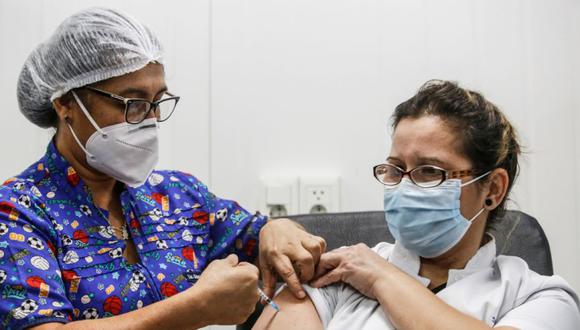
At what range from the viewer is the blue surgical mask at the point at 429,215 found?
51.1 inches

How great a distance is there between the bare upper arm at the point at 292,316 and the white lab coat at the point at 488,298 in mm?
25

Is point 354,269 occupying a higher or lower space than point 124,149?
lower

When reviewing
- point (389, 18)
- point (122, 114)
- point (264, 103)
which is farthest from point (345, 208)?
point (122, 114)

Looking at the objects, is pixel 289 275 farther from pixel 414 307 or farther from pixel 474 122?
pixel 474 122

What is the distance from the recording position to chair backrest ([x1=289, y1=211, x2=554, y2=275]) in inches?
63.4

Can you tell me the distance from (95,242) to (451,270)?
2.84 ft

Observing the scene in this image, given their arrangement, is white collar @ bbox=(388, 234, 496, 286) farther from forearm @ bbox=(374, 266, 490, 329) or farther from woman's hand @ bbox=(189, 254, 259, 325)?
→ woman's hand @ bbox=(189, 254, 259, 325)

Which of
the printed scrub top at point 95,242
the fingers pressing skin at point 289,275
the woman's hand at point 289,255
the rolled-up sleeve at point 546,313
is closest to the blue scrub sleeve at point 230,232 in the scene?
the printed scrub top at point 95,242

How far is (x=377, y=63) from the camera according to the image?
2.15 metres

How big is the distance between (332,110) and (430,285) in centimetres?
94

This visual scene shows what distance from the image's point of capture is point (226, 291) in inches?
47.3

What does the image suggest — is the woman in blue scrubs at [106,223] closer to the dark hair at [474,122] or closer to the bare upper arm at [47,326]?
the bare upper arm at [47,326]

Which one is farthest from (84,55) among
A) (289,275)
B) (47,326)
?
(289,275)

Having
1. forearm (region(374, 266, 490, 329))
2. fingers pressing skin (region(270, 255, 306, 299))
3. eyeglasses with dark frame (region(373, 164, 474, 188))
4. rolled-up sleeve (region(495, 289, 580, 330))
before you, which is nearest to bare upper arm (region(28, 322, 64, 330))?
fingers pressing skin (region(270, 255, 306, 299))
